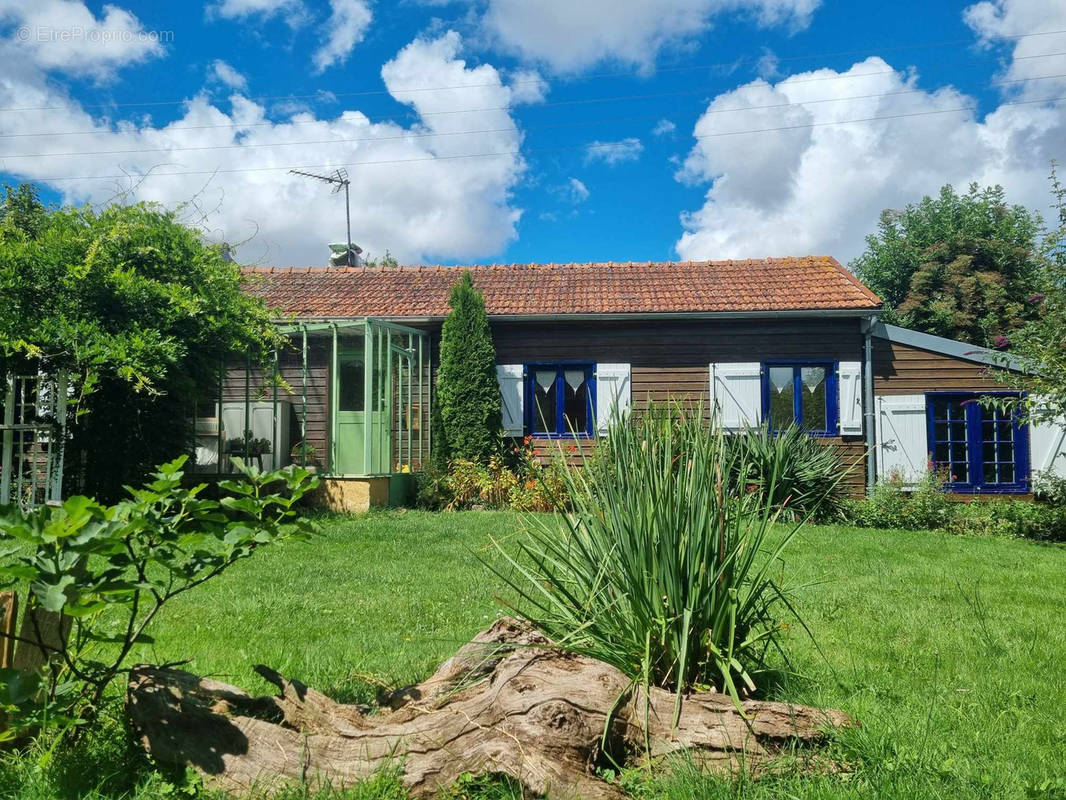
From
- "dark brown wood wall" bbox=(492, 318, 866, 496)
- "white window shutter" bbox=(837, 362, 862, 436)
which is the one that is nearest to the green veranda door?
"dark brown wood wall" bbox=(492, 318, 866, 496)

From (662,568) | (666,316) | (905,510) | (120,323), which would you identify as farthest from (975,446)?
(120,323)

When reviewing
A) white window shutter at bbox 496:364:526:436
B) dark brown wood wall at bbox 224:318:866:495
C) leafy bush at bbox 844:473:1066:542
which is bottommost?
leafy bush at bbox 844:473:1066:542

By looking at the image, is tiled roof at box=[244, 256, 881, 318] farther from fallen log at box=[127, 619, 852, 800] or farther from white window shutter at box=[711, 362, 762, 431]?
fallen log at box=[127, 619, 852, 800]

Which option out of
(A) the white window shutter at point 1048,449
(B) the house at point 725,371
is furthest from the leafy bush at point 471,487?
(A) the white window shutter at point 1048,449

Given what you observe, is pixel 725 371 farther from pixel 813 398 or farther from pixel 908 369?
pixel 908 369

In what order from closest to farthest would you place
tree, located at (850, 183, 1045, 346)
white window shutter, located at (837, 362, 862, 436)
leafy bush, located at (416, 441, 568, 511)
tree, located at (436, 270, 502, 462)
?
leafy bush, located at (416, 441, 568, 511) < tree, located at (436, 270, 502, 462) < white window shutter, located at (837, 362, 862, 436) < tree, located at (850, 183, 1045, 346)

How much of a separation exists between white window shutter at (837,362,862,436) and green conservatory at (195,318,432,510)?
6.49 meters

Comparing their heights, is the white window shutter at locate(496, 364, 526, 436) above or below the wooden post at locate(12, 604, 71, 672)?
above

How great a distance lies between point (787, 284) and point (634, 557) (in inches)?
454

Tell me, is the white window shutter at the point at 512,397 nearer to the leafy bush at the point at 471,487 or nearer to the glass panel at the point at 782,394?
the leafy bush at the point at 471,487

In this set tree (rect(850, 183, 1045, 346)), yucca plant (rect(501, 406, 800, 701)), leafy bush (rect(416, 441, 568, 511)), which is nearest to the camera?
yucca plant (rect(501, 406, 800, 701))

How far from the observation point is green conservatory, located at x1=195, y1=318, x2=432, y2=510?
34.9ft

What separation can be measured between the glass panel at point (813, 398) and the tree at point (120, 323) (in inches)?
314

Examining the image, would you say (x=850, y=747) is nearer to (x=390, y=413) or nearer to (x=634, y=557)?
(x=634, y=557)
